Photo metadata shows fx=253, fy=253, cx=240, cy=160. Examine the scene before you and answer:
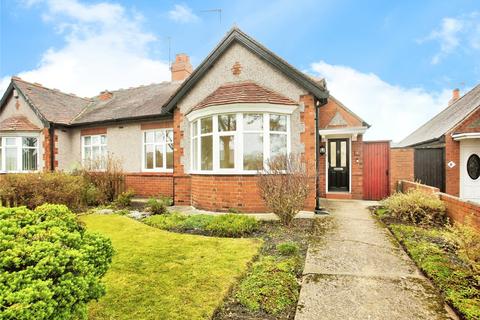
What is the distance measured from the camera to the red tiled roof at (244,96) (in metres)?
8.13

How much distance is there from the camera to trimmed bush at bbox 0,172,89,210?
774 centimetres

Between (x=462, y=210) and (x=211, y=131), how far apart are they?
7.15 meters

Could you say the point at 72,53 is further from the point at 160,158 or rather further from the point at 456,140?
the point at 456,140

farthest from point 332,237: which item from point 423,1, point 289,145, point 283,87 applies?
point 423,1

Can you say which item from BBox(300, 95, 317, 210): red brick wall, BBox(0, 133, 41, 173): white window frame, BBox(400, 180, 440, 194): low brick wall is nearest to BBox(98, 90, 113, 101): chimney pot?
BBox(0, 133, 41, 173): white window frame

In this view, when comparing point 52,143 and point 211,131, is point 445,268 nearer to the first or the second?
point 211,131

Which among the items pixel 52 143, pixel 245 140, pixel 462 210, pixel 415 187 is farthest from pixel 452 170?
pixel 52 143

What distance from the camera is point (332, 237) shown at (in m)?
5.69

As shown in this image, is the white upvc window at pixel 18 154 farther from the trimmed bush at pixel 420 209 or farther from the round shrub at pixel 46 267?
the trimmed bush at pixel 420 209

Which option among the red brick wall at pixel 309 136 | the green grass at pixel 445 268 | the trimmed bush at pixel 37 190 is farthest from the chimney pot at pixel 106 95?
the green grass at pixel 445 268

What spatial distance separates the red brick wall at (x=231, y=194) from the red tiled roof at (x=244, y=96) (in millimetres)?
2434

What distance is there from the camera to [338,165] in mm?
12195

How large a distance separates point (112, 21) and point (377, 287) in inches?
462

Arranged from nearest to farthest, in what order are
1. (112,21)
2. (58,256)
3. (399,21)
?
(58,256)
(399,21)
(112,21)
